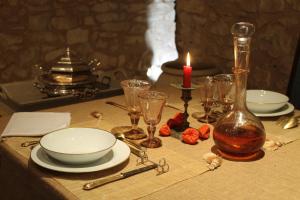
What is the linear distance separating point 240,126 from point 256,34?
1495mm

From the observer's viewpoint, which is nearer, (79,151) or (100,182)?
(100,182)

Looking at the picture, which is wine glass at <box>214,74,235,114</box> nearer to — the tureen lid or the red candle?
the red candle

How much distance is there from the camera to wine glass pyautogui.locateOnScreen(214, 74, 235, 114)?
1519 mm

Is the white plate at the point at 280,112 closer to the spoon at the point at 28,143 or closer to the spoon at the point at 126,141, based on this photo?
the spoon at the point at 126,141

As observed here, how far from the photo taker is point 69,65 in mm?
2014

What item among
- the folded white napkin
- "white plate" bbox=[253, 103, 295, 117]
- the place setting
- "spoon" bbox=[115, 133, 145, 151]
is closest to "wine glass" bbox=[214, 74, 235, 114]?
the place setting

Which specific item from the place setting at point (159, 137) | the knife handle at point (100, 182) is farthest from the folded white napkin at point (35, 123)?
the knife handle at point (100, 182)

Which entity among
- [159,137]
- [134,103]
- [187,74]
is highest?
[187,74]

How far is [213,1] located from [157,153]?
74.0 inches

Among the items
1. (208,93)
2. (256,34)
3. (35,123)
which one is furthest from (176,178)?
(256,34)

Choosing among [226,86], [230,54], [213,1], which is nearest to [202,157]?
[226,86]

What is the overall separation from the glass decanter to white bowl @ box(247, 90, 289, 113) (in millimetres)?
322

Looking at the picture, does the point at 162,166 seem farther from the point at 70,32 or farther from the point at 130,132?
the point at 70,32

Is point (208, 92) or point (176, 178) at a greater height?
point (208, 92)
